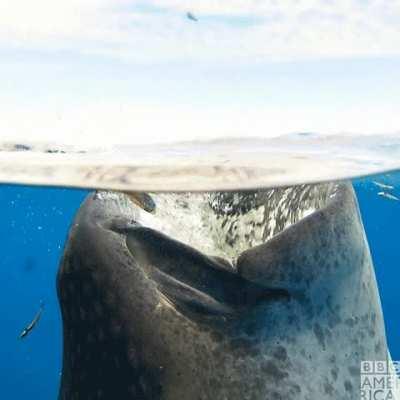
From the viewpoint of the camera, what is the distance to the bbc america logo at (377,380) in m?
2.85

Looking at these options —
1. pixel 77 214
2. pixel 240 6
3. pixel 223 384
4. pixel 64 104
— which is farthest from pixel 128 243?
pixel 64 104

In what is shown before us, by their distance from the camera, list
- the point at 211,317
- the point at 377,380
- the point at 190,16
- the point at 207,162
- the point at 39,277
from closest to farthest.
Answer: the point at 211,317
the point at 377,380
the point at 190,16
the point at 207,162
the point at 39,277

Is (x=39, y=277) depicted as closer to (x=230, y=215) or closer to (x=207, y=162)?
(x=207, y=162)

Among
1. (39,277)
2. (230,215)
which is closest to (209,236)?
(230,215)

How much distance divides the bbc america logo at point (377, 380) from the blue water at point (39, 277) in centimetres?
2543

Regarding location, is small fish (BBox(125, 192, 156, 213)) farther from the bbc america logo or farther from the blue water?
the blue water

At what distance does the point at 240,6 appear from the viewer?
3.99m

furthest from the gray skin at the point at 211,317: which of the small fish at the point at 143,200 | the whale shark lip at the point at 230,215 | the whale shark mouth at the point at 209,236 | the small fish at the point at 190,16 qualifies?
the small fish at the point at 190,16

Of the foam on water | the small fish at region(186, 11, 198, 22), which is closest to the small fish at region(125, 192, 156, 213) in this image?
the foam on water

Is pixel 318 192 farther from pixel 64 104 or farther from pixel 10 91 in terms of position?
pixel 10 91

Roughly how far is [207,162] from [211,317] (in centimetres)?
224

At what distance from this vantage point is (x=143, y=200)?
3.49 metres

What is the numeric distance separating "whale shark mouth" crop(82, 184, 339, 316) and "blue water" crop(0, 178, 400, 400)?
24.9 m

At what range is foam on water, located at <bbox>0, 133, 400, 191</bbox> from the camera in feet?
14.3
